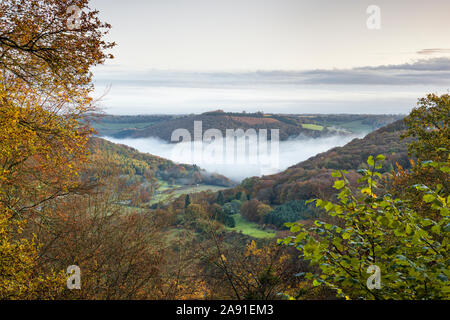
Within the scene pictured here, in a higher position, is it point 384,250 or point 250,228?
point 384,250

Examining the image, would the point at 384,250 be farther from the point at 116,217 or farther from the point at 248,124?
the point at 248,124

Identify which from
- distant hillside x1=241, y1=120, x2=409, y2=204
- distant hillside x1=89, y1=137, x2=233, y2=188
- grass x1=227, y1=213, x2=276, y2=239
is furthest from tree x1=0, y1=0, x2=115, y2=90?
distant hillside x1=241, y1=120, x2=409, y2=204

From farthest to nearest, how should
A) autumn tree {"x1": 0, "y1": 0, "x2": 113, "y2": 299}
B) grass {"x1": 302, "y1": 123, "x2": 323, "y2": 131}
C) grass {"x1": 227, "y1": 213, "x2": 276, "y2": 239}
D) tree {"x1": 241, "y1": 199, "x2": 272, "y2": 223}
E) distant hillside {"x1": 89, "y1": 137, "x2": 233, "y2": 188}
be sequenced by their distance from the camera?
1. grass {"x1": 302, "y1": 123, "x2": 323, "y2": 131}
2. tree {"x1": 241, "y1": 199, "x2": 272, "y2": 223}
3. grass {"x1": 227, "y1": 213, "x2": 276, "y2": 239}
4. distant hillside {"x1": 89, "y1": 137, "x2": 233, "y2": 188}
5. autumn tree {"x1": 0, "y1": 0, "x2": 113, "y2": 299}

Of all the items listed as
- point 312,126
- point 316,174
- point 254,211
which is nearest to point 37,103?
point 254,211

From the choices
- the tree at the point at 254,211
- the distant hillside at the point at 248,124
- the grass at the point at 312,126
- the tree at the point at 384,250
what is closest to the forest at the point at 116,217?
the tree at the point at 384,250

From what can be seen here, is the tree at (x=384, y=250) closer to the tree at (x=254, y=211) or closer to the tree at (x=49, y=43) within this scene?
the tree at (x=49, y=43)

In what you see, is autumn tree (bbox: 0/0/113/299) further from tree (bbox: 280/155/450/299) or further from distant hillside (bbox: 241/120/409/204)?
distant hillside (bbox: 241/120/409/204)

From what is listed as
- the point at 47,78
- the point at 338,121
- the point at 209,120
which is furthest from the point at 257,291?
the point at 338,121
